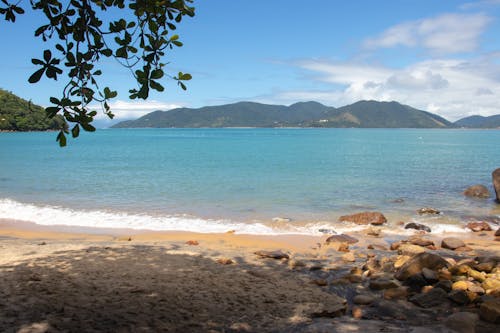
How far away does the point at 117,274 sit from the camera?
8438 millimetres

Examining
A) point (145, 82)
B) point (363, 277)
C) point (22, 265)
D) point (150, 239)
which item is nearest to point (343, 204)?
point (150, 239)

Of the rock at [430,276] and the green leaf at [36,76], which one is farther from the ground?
the green leaf at [36,76]

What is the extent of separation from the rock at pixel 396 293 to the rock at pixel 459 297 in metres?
0.80

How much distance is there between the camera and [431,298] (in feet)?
23.5

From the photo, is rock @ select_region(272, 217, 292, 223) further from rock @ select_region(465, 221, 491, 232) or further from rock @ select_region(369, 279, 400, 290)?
rock @ select_region(369, 279, 400, 290)

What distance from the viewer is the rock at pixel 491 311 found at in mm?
5922

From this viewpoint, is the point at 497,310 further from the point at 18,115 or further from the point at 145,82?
the point at 18,115

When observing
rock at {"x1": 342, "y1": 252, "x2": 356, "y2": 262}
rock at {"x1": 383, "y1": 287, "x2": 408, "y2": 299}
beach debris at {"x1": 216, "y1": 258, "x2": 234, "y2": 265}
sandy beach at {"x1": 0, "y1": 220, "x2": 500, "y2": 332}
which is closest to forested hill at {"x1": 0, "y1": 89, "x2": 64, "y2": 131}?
sandy beach at {"x1": 0, "y1": 220, "x2": 500, "y2": 332}

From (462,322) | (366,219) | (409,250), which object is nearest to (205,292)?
(462,322)

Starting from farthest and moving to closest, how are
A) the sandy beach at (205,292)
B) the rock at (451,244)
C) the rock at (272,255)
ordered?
the rock at (451,244) → the rock at (272,255) → the sandy beach at (205,292)

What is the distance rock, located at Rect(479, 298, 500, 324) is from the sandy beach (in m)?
0.04

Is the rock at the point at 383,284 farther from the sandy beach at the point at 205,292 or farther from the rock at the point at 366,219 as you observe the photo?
the rock at the point at 366,219

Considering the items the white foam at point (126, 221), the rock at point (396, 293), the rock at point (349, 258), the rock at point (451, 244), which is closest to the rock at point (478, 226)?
the rock at point (451, 244)

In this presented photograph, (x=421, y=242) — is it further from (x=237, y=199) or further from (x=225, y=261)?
(x=237, y=199)
